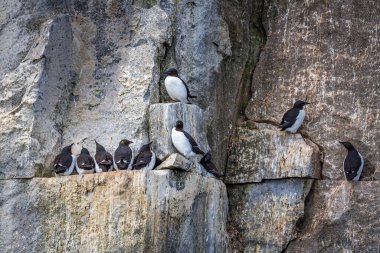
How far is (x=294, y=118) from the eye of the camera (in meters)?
14.9

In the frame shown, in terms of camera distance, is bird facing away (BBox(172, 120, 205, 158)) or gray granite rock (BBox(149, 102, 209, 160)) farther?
gray granite rock (BBox(149, 102, 209, 160))

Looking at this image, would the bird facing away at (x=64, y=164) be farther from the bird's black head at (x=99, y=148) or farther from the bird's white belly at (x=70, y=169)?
the bird's black head at (x=99, y=148)

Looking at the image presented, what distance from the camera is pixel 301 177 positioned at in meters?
14.8

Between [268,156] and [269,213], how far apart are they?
774 mm

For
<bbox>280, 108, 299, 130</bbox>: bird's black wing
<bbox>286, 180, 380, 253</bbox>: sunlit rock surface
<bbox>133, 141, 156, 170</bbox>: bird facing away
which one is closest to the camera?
<bbox>133, 141, 156, 170</bbox>: bird facing away

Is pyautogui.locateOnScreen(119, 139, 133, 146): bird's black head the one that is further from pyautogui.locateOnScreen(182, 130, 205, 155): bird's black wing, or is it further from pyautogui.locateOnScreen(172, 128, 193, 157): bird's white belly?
pyautogui.locateOnScreen(182, 130, 205, 155): bird's black wing

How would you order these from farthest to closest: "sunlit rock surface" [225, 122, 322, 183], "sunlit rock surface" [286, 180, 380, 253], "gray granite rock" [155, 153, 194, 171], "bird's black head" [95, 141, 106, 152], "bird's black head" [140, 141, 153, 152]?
"sunlit rock surface" [225, 122, 322, 183]
"sunlit rock surface" [286, 180, 380, 253]
"bird's black head" [95, 141, 106, 152]
"bird's black head" [140, 141, 153, 152]
"gray granite rock" [155, 153, 194, 171]

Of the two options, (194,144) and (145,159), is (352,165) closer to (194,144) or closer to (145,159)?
(194,144)

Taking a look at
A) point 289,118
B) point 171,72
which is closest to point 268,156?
point 289,118

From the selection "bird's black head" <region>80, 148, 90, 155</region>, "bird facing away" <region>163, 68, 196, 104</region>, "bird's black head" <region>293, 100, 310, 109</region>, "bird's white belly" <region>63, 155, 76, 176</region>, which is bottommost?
"bird's white belly" <region>63, 155, 76, 176</region>

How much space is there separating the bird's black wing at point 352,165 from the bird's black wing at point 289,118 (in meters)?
0.91

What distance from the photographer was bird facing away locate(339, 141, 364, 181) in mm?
14438

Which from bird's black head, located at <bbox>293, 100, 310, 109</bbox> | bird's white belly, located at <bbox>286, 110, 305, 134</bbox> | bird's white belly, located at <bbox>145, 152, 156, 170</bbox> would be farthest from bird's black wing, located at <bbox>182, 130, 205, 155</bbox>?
bird's black head, located at <bbox>293, 100, 310, 109</bbox>

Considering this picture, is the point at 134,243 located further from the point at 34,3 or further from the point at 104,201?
the point at 34,3
